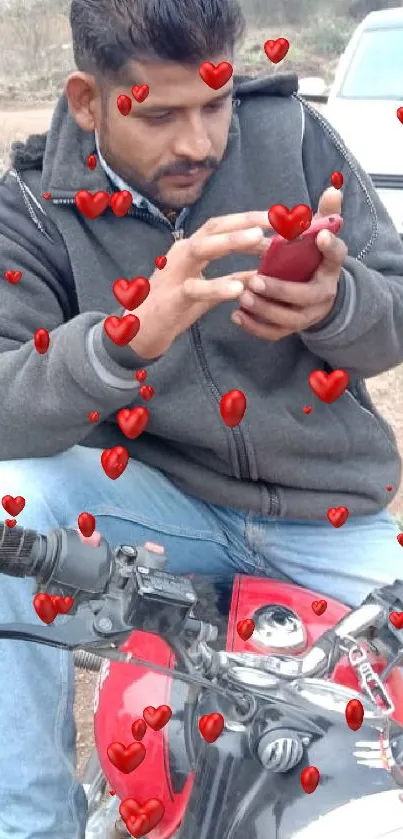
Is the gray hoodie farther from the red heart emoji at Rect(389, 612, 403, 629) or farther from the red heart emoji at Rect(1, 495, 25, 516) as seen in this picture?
the red heart emoji at Rect(389, 612, 403, 629)

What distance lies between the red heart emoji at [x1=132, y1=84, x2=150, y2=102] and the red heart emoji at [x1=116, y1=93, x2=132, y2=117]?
21mm

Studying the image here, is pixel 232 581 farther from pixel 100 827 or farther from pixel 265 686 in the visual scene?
pixel 100 827

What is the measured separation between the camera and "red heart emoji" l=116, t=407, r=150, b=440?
1.59 m

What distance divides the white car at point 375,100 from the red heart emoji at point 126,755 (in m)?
4.16

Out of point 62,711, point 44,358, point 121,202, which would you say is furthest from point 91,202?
point 62,711

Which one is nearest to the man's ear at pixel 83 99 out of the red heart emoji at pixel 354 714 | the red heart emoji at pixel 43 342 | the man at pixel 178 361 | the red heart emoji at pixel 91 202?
the man at pixel 178 361

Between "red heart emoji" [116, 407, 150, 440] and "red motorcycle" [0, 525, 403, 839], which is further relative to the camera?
"red heart emoji" [116, 407, 150, 440]

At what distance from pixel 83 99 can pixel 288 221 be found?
2.54ft

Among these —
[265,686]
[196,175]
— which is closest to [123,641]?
[265,686]

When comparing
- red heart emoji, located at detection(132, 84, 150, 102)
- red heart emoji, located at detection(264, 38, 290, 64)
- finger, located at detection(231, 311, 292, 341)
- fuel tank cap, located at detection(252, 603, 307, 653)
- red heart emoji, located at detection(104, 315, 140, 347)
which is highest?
red heart emoji, located at detection(264, 38, 290, 64)

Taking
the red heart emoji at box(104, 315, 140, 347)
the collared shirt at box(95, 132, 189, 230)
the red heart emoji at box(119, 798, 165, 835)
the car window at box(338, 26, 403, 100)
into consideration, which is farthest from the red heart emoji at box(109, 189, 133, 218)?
the car window at box(338, 26, 403, 100)

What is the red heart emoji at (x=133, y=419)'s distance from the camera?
1594 mm

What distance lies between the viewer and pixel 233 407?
1562 millimetres

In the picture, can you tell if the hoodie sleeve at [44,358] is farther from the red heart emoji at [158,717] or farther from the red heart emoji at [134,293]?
the red heart emoji at [158,717]
